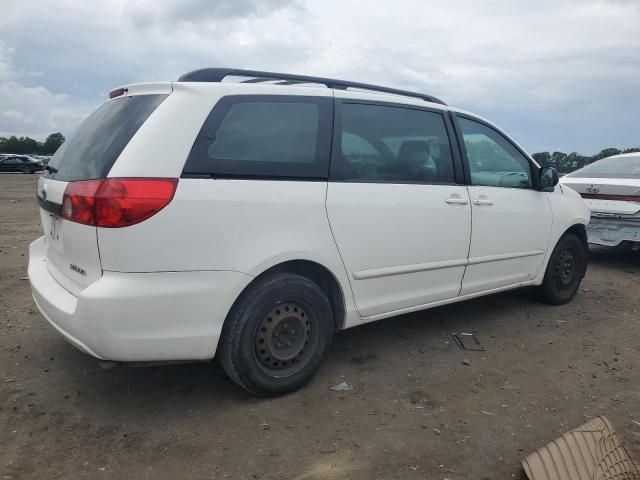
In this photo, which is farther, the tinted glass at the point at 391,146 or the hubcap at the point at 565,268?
the hubcap at the point at 565,268

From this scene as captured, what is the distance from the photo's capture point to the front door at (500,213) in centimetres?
411

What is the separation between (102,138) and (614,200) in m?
6.21

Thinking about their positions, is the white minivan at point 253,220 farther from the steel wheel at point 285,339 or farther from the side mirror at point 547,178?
A: the side mirror at point 547,178

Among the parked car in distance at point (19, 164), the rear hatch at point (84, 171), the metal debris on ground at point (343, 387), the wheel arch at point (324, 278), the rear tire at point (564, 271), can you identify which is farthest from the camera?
the parked car in distance at point (19, 164)

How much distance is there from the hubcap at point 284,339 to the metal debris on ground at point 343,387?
286 millimetres

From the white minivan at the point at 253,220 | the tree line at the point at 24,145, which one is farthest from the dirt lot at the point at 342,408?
the tree line at the point at 24,145

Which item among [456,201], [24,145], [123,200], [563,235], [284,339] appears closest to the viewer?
[123,200]

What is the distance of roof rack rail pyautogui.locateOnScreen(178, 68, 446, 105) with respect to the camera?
3.00m

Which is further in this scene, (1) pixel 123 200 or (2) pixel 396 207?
(2) pixel 396 207

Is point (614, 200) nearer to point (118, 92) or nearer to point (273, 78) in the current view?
point (273, 78)

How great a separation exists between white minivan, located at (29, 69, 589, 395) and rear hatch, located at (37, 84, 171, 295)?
0.01 metres

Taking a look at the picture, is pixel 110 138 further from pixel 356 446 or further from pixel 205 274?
pixel 356 446

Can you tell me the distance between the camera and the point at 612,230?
22.0 feet

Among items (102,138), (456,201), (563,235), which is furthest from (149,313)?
(563,235)
